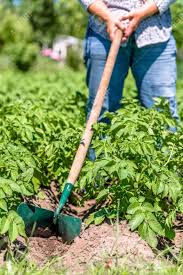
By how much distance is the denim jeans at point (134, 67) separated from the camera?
3.98m

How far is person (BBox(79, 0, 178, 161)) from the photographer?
377cm

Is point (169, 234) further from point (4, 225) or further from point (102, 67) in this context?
point (102, 67)

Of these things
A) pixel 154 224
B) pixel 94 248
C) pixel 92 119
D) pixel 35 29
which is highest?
pixel 92 119

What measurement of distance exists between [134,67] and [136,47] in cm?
16

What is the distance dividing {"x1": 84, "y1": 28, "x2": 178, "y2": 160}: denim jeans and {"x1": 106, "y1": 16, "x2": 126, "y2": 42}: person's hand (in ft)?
0.68

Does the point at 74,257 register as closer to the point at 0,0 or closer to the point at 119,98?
the point at 119,98

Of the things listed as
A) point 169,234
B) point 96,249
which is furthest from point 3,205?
point 169,234

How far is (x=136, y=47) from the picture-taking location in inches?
157

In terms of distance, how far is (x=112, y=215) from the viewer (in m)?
3.05

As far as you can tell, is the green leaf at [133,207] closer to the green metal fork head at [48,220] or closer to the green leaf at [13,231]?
the green metal fork head at [48,220]

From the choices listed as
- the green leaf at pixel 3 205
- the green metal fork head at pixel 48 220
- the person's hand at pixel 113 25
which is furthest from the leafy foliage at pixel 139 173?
the person's hand at pixel 113 25

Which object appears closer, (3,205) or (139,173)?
(3,205)

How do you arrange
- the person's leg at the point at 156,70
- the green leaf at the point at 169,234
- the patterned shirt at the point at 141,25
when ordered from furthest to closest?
the person's leg at the point at 156,70 → the patterned shirt at the point at 141,25 → the green leaf at the point at 169,234

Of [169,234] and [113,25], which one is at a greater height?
[113,25]
